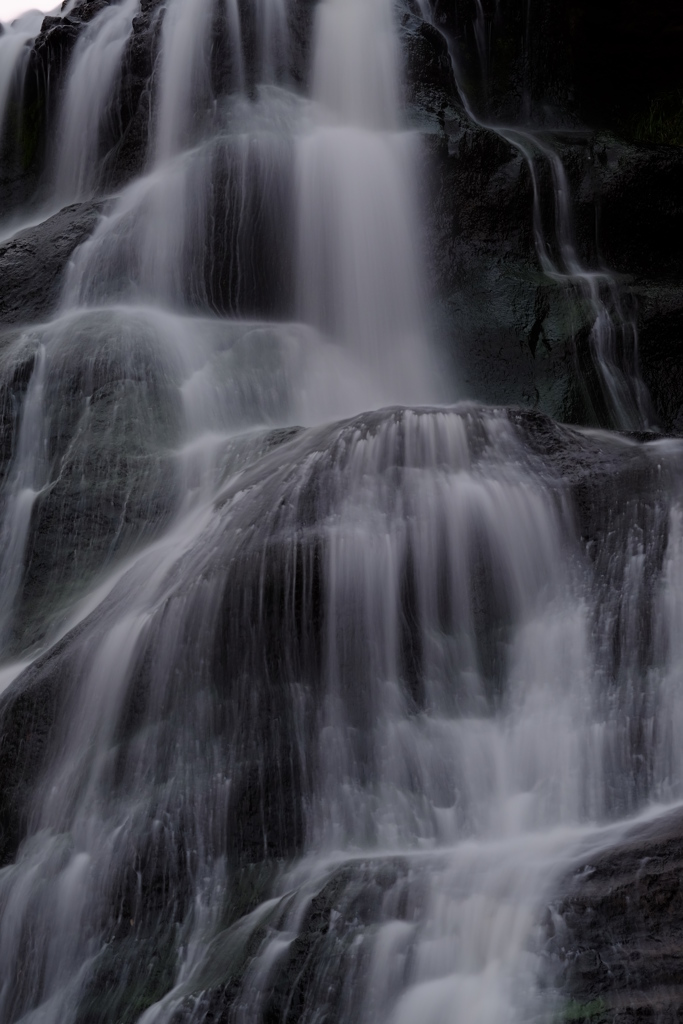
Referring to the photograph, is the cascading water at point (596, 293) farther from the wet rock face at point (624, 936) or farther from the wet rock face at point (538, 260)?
the wet rock face at point (624, 936)

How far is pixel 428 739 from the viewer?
15.9 ft

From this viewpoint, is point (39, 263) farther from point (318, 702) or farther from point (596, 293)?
point (318, 702)

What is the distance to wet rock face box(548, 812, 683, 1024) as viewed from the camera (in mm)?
3234

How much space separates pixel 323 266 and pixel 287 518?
4042mm

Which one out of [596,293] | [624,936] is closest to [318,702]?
[624,936]

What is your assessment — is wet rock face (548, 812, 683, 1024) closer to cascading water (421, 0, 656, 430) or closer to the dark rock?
cascading water (421, 0, 656, 430)

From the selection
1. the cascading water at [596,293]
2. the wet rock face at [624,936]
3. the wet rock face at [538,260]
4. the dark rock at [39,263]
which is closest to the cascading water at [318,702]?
the wet rock face at [624,936]

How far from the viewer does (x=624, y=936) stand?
3.43m

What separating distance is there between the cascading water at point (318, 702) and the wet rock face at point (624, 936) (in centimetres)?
10

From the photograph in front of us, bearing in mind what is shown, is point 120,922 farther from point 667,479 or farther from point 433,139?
point 433,139

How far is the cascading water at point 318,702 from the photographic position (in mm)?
3912

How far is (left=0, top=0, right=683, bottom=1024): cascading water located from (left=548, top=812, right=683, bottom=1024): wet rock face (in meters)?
0.10

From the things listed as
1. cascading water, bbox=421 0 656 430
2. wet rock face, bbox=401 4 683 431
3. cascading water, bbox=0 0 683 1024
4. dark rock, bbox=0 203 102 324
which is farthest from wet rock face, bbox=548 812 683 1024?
dark rock, bbox=0 203 102 324

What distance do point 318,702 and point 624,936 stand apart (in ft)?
5.99
